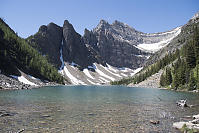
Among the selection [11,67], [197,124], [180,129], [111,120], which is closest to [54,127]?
[111,120]

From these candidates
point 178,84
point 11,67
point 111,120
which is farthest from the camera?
point 11,67

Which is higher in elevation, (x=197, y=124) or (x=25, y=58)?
(x=25, y=58)

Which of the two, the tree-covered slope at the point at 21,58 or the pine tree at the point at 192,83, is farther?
the tree-covered slope at the point at 21,58

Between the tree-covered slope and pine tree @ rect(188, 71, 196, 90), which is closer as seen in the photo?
pine tree @ rect(188, 71, 196, 90)

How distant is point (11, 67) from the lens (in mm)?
103750

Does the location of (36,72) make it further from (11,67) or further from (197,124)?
(197,124)

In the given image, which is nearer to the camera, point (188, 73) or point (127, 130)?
point (127, 130)

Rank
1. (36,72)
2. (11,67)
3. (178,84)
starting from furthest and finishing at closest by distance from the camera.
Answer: (36,72) < (11,67) < (178,84)

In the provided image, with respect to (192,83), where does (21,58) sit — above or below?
above

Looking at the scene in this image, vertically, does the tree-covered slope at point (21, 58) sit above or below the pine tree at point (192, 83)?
above

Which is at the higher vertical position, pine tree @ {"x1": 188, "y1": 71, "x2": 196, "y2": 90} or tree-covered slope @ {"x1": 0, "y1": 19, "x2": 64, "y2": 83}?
tree-covered slope @ {"x1": 0, "y1": 19, "x2": 64, "y2": 83}

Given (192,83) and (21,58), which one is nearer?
(192,83)

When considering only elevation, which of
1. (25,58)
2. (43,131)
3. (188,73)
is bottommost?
(43,131)

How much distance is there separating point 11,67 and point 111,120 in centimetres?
9970
